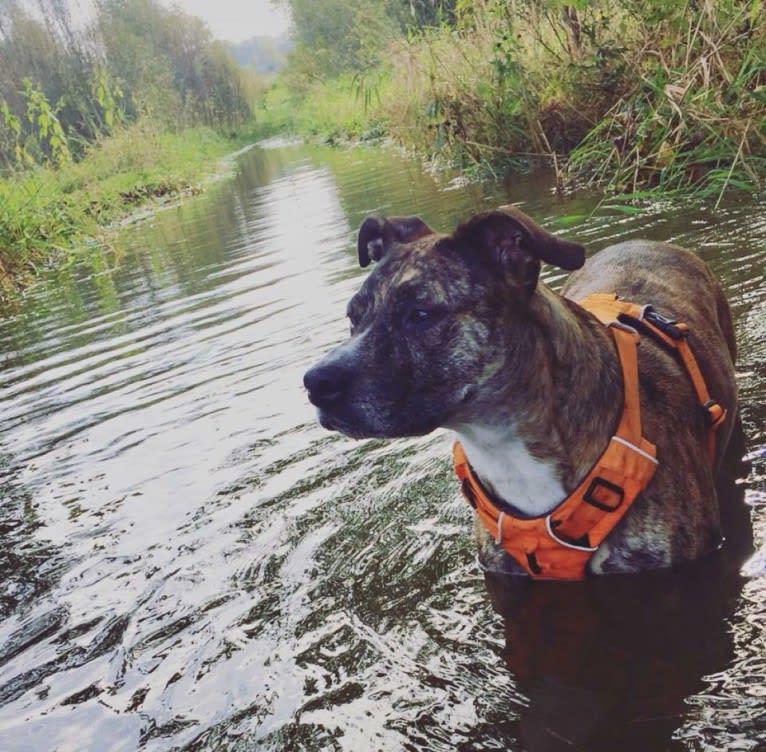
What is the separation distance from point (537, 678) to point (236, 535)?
1932 millimetres

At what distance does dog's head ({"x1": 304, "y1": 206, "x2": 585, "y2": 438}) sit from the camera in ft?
9.58

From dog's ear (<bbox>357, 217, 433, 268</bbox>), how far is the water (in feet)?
4.38

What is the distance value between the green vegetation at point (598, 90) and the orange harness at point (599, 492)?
428cm

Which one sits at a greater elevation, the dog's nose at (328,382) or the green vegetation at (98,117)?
the green vegetation at (98,117)

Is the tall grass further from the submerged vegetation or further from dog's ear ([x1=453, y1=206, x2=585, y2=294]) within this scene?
dog's ear ([x1=453, y1=206, x2=585, y2=294])

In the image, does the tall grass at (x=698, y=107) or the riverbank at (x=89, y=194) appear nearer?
the tall grass at (x=698, y=107)

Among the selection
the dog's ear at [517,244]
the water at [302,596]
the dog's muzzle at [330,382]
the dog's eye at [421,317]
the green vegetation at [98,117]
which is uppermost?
the green vegetation at [98,117]

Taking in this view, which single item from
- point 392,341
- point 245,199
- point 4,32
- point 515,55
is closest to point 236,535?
point 392,341

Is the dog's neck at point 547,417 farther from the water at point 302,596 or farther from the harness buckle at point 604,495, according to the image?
the water at point 302,596

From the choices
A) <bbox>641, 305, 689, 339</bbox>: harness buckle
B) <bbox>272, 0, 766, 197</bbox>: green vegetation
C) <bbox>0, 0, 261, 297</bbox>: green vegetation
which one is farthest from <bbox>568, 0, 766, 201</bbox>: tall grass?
<bbox>0, 0, 261, 297</bbox>: green vegetation

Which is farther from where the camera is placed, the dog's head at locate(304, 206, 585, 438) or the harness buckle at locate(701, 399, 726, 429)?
the harness buckle at locate(701, 399, 726, 429)

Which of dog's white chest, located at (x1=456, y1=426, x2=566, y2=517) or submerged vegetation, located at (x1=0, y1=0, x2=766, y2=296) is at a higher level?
submerged vegetation, located at (x1=0, y1=0, x2=766, y2=296)

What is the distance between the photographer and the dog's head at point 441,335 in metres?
2.92

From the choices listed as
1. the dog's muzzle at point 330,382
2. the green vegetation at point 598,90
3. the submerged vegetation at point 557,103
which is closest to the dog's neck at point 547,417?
the dog's muzzle at point 330,382
